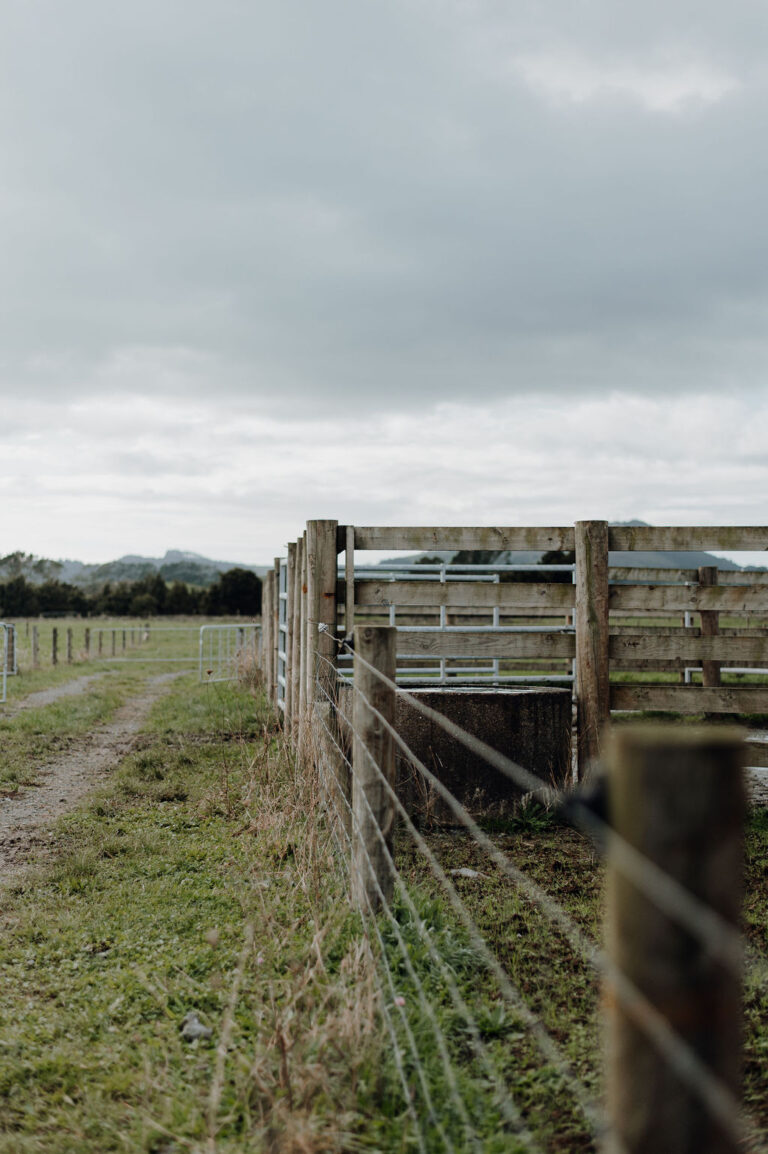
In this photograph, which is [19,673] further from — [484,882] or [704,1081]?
[704,1081]

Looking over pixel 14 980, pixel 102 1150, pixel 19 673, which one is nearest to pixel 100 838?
pixel 14 980

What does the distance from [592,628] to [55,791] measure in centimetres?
474

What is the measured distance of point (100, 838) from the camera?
6.03m

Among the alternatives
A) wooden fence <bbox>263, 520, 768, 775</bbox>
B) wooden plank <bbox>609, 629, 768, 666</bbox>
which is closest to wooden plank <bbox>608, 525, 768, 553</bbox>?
wooden fence <bbox>263, 520, 768, 775</bbox>

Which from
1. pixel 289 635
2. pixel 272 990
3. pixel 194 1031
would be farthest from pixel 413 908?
pixel 289 635

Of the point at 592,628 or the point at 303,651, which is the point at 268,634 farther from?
the point at 592,628

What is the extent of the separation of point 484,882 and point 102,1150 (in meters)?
2.68

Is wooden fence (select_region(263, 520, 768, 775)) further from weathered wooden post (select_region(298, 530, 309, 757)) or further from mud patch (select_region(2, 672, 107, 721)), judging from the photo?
mud patch (select_region(2, 672, 107, 721))

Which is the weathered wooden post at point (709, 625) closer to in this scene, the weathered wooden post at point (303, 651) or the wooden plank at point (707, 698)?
the wooden plank at point (707, 698)

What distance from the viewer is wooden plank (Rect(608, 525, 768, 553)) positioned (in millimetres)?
6691

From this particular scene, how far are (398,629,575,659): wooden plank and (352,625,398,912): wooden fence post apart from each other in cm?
310

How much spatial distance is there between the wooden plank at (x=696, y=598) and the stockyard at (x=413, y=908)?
0.7 inches

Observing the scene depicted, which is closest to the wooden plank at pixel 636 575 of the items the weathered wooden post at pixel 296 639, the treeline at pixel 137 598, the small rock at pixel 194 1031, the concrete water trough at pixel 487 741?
the concrete water trough at pixel 487 741

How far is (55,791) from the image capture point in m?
7.70
